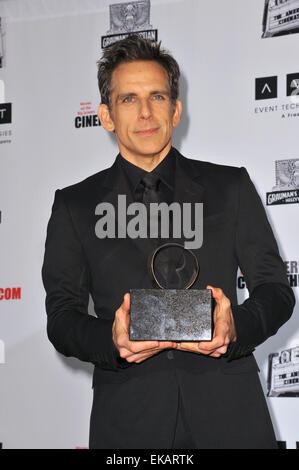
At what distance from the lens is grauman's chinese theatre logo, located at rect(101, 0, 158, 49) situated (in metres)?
3.44

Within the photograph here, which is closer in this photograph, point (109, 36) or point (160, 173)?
point (160, 173)

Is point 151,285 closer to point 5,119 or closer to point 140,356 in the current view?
point 140,356

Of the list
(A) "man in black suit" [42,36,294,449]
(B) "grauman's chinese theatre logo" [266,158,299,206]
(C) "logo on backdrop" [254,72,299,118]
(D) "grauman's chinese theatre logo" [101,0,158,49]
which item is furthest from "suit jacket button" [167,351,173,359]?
(D) "grauman's chinese theatre logo" [101,0,158,49]

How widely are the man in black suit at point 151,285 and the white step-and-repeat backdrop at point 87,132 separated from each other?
4.25 ft

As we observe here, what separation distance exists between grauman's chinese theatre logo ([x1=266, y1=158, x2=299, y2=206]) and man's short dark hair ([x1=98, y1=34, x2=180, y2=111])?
1.28m

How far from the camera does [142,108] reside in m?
1.83

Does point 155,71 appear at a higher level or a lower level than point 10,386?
higher

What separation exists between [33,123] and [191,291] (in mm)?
2275

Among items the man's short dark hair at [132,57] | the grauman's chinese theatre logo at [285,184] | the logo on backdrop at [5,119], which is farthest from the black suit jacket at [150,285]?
the logo on backdrop at [5,119]

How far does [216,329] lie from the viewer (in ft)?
4.89

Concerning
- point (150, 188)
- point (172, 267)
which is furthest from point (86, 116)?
point (172, 267)
